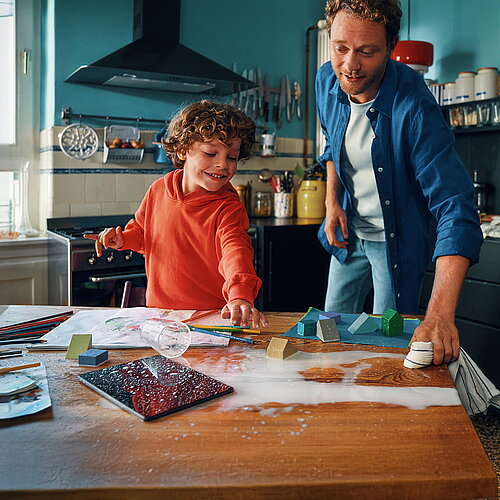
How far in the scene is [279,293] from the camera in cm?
357

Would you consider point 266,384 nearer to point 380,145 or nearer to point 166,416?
point 166,416

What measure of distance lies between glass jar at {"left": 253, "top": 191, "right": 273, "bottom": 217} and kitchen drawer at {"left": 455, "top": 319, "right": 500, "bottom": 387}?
5.07 feet

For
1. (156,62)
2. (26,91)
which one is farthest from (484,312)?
(26,91)

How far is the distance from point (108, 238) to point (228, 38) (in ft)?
8.82

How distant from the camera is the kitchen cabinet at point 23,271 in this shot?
11.1ft

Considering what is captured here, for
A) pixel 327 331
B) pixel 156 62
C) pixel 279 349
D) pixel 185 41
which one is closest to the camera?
pixel 279 349

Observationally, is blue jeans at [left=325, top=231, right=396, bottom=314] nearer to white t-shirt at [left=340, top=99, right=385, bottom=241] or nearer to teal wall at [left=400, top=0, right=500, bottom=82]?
white t-shirt at [left=340, top=99, right=385, bottom=241]

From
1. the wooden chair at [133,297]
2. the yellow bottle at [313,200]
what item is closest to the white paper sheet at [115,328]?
the wooden chair at [133,297]

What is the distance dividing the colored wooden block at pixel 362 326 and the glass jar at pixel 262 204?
2.74m

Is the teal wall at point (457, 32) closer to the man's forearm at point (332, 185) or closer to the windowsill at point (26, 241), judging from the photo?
the man's forearm at point (332, 185)

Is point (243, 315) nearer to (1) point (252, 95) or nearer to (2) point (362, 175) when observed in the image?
(2) point (362, 175)

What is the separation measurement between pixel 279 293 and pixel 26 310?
2153 millimetres

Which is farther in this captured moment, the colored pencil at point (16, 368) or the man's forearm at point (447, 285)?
the man's forearm at point (447, 285)

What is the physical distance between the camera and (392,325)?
1.34 meters
